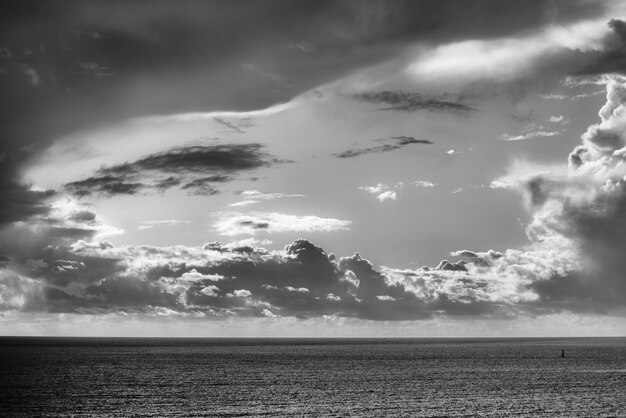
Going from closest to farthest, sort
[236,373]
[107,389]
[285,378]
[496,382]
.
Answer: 1. [107,389]
2. [496,382]
3. [285,378]
4. [236,373]

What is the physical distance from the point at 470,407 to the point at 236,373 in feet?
259

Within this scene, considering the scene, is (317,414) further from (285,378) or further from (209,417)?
(285,378)

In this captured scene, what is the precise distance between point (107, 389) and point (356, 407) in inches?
1908

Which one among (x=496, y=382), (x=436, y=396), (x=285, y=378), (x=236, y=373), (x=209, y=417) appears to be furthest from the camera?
(x=236, y=373)

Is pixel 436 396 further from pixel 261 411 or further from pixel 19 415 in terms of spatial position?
pixel 19 415

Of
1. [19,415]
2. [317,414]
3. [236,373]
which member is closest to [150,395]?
[19,415]

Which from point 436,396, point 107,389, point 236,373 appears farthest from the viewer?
point 236,373

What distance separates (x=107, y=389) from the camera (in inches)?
4628

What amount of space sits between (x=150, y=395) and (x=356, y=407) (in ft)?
113

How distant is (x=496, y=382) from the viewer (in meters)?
130

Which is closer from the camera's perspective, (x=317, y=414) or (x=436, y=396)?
(x=317, y=414)

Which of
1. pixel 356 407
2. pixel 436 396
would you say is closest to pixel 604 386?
pixel 436 396

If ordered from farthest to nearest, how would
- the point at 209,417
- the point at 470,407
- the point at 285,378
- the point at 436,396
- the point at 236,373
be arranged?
the point at 236,373, the point at 285,378, the point at 436,396, the point at 470,407, the point at 209,417

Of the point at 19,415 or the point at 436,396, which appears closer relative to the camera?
the point at 19,415
